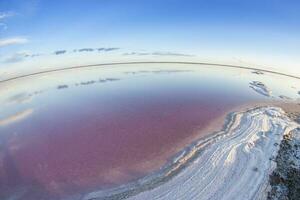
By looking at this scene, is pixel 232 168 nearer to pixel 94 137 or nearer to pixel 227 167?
pixel 227 167

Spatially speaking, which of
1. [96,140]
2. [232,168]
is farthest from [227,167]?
[96,140]

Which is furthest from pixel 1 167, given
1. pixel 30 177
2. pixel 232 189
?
pixel 232 189

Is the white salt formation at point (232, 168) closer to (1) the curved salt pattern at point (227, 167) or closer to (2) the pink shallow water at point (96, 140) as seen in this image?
(1) the curved salt pattern at point (227, 167)

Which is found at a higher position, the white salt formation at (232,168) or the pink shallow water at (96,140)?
the white salt formation at (232,168)

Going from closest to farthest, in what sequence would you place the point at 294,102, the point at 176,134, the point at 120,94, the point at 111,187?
1. the point at 111,187
2. the point at 176,134
3. the point at 294,102
4. the point at 120,94

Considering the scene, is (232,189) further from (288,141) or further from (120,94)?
(120,94)

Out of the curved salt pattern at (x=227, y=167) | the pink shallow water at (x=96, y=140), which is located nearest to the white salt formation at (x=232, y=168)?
the curved salt pattern at (x=227, y=167)
